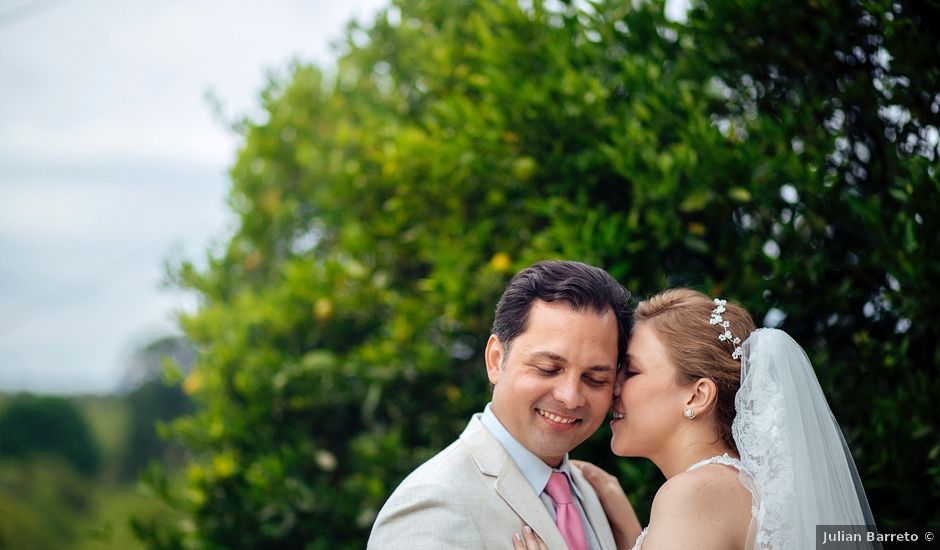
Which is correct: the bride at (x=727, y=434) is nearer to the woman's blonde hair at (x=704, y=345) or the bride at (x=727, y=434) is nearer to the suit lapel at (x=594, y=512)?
the woman's blonde hair at (x=704, y=345)

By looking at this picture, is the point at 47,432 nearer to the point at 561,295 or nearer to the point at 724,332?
the point at 561,295

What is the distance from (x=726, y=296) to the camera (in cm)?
378

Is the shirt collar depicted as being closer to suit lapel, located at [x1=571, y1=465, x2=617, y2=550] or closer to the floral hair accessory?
suit lapel, located at [x1=571, y1=465, x2=617, y2=550]

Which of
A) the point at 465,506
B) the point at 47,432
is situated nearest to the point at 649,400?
the point at 465,506

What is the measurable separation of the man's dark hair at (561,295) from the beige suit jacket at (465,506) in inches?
15.2

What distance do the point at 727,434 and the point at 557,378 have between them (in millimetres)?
650

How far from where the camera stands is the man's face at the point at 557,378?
2.79 m

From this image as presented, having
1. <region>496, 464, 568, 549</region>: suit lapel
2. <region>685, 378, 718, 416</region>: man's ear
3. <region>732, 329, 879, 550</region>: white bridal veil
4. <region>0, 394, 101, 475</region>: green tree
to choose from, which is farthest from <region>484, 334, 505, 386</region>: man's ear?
<region>0, 394, 101, 475</region>: green tree

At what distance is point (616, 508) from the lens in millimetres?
3299

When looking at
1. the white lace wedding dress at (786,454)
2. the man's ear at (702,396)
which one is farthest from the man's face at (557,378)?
the white lace wedding dress at (786,454)

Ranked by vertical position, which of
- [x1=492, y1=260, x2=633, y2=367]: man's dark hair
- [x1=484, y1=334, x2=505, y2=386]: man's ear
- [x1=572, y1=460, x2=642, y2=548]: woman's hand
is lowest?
[x1=572, y1=460, x2=642, y2=548]: woman's hand

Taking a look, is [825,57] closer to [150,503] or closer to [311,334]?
[311,334]

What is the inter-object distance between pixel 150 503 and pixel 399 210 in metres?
8.02

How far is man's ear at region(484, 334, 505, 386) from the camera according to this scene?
300 cm
